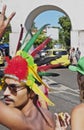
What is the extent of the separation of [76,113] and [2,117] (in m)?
0.47

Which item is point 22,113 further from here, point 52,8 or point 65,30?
point 65,30

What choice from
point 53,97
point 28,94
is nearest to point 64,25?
point 53,97

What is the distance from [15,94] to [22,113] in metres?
0.21

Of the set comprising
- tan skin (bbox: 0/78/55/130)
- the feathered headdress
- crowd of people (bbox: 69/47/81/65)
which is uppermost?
the feathered headdress

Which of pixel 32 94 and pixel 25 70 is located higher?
pixel 25 70

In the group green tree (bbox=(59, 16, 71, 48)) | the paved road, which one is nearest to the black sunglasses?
the paved road

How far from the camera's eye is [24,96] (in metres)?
3.14

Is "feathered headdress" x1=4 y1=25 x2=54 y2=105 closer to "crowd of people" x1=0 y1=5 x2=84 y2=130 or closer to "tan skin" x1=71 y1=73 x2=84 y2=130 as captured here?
"crowd of people" x1=0 y1=5 x2=84 y2=130

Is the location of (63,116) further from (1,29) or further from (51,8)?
(51,8)

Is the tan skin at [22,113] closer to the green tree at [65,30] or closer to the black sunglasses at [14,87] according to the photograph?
→ the black sunglasses at [14,87]

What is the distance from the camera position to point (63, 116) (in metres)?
2.90

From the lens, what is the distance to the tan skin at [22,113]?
2.78 m

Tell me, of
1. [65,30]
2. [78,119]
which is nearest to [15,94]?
[78,119]

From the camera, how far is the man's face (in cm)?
308
